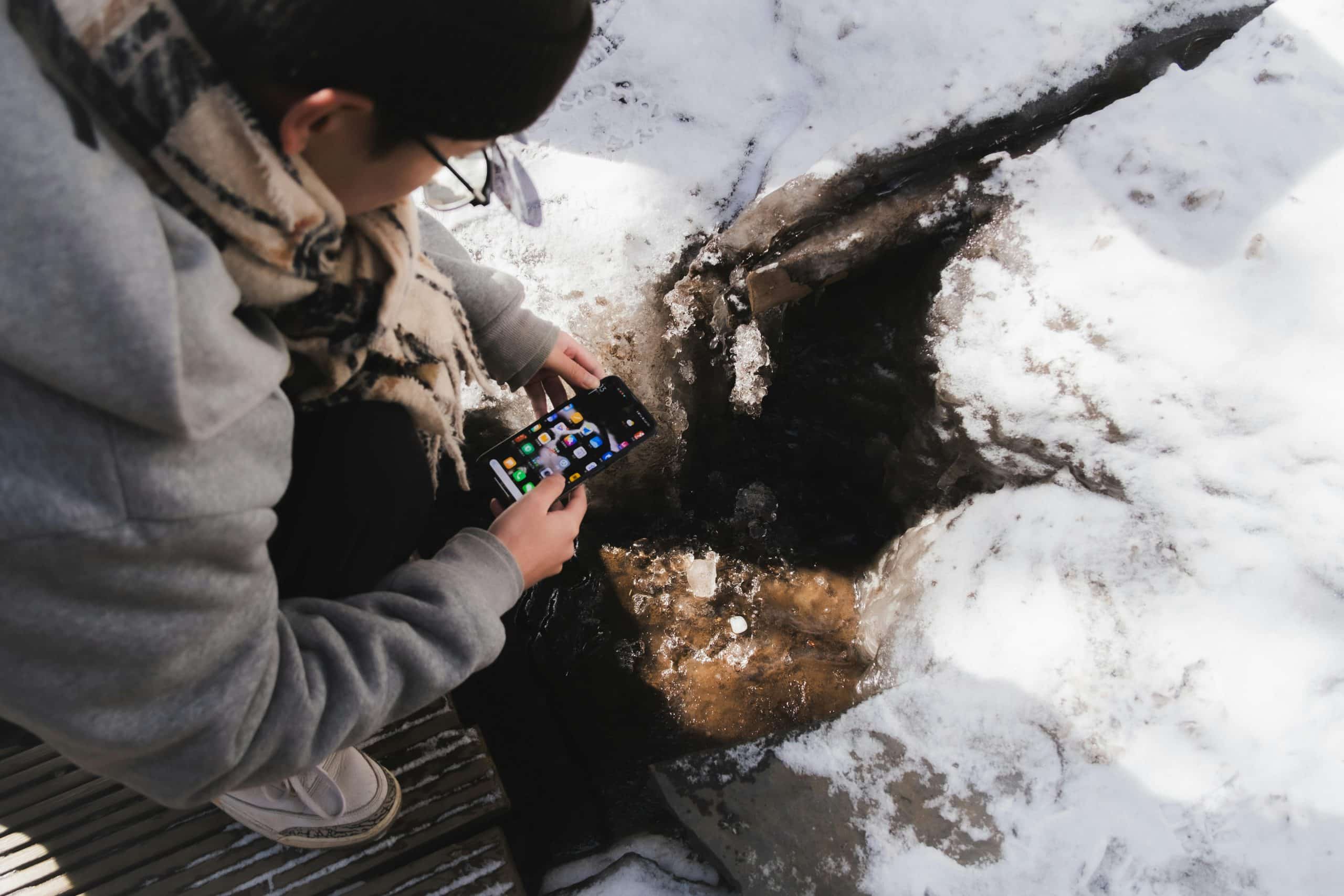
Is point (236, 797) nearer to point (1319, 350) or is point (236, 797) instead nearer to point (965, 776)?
point (965, 776)

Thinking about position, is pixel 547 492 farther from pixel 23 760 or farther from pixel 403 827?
pixel 23 760

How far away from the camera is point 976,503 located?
1488 millimetres

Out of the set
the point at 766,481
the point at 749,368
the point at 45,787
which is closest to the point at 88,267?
the point at 45,787

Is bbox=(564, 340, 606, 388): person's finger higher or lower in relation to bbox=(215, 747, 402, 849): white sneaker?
higher

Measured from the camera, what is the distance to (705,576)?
72.0 inches

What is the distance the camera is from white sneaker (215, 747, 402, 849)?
114cm

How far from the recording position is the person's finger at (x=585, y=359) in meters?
1.38

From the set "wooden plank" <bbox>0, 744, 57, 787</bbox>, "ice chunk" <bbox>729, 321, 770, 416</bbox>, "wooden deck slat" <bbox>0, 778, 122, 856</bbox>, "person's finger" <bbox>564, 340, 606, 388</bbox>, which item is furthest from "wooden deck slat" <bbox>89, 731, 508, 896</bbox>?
"ice chunk" <bbox>729, 321, 770, 416</bbox>

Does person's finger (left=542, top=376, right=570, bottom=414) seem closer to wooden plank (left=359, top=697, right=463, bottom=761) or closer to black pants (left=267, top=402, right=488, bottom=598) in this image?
black pants (left=267, top=402, right=488, bottom=598)

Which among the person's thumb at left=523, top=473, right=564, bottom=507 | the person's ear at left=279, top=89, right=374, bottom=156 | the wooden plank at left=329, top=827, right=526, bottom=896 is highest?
the person's ear at left=279, top=89, right=374, bottom=156

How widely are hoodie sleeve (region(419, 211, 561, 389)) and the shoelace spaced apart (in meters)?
0.67

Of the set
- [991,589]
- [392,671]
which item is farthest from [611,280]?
[392,671]

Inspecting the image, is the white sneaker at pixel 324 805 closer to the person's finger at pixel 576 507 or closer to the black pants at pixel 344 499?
the black pants at pixel 344 499

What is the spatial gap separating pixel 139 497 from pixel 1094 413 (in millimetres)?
1422
